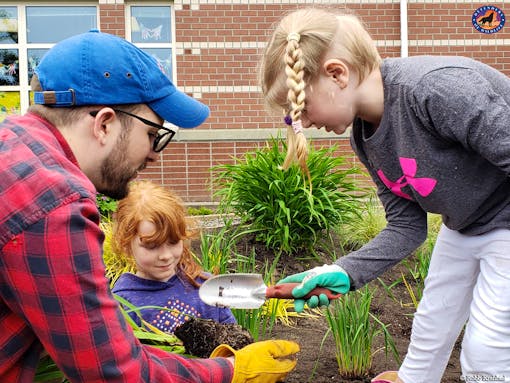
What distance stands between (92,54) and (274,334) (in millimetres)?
2323

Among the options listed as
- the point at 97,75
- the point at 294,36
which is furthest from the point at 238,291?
the point at 97,75

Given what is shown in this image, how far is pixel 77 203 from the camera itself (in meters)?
1.38

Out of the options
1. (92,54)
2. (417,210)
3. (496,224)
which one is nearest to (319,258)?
(417,210)

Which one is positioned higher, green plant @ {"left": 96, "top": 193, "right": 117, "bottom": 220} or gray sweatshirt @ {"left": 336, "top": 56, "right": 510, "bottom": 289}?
gray sweatshirt @ {"left": 336, "top": 56, "right": 510, "bottom": 289}

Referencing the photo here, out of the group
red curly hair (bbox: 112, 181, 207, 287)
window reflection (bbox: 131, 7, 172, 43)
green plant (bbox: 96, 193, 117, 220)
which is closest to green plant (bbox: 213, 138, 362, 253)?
green plant (bbox: 96, 193, 117, 220)

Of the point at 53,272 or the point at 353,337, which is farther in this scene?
the point at 353,337

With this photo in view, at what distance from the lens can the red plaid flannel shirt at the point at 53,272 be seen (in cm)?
135

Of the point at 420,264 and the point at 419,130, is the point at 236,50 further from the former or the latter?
the point at 419,130

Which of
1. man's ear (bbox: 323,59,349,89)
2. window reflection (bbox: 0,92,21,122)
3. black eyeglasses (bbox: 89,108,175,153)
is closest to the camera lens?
black eyeglasses (bbox: 89,108,175,153)

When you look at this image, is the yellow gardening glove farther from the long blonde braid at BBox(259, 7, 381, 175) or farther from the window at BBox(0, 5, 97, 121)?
the window at BBox(0, 5, 97, 121)

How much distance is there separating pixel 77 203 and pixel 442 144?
131cm

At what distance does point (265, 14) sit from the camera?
8727 mm

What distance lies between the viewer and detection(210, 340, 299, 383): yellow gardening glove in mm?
1863

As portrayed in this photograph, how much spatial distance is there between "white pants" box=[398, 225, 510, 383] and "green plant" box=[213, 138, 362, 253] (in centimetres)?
210
